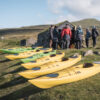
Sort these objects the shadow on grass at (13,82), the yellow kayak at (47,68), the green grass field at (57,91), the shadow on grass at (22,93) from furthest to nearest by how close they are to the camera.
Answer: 1. the shadow on grass at (13,82)
2. the yellow kayak at (47,68)
3. the shadow on grass at (22,93)
4. the green grass field at (57,91)

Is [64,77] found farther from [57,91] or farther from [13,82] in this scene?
[13,82]

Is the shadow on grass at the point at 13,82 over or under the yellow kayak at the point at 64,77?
under

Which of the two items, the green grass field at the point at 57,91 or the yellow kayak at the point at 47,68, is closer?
the green grass field at the point at 57,91

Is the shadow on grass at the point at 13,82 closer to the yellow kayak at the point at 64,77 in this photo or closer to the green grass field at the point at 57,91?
the green grass field at the point at 57,91

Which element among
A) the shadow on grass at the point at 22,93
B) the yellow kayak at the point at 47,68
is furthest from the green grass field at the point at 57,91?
the yellow kayak at the point at 47,68

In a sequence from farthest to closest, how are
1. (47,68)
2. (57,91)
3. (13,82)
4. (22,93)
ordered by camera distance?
(13,82)
(47,68)
(22,93)
(57,91)

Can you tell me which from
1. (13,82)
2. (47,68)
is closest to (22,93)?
(13,82)

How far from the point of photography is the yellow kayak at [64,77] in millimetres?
5770

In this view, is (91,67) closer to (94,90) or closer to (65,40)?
(94,90)

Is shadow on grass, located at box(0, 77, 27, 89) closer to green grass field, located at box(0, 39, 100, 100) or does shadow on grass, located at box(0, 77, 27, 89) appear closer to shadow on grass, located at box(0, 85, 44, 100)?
green grass field, located at box(0, 39, 100, 100)

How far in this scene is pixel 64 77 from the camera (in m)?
6.18

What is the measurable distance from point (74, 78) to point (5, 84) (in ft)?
13.9

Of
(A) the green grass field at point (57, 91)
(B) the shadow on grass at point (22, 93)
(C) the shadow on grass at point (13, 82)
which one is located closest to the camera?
(A) the green grass field at point (57, 91)

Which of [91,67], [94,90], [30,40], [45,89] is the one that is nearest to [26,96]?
[45,89]
